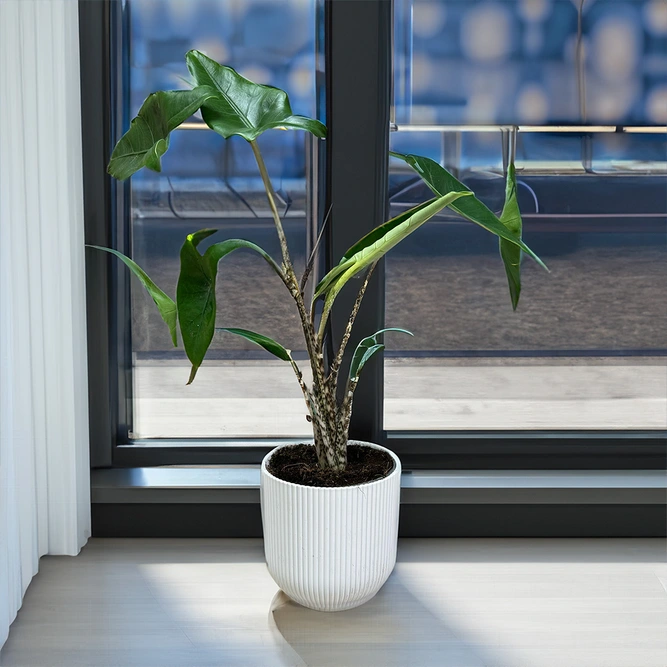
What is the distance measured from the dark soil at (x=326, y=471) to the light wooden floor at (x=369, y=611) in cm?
26

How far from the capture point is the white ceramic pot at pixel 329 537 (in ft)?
4.24

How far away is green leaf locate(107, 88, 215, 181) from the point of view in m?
1.13

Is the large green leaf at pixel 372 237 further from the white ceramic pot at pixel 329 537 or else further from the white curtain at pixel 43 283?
the white curtain at pixel 43 283

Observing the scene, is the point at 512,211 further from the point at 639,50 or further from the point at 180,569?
the point at 180,569

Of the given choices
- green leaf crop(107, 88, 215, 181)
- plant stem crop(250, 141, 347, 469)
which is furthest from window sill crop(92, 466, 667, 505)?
green leaf crop(107, 88, 215, 181)

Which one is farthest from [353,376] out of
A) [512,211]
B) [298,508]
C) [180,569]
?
[180,569]

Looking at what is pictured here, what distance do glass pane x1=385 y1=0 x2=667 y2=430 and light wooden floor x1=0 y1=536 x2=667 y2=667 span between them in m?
0.36

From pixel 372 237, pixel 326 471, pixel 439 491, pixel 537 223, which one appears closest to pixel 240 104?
pixel 372 237

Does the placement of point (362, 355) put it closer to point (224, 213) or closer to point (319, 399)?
point (319, 399)

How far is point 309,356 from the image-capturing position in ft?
4.37

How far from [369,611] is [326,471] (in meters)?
0.28

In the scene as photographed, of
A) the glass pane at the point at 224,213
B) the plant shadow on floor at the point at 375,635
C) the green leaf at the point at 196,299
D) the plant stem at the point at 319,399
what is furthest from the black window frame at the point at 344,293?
the green leaf at the point at 196,299

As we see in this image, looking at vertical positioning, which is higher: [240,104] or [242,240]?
[240,104]

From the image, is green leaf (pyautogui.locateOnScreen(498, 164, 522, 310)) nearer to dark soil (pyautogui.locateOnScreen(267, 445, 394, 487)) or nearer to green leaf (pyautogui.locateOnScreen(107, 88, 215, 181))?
dark soil (pyautogui.locateOnScreen(267, 445, 394, 487))
